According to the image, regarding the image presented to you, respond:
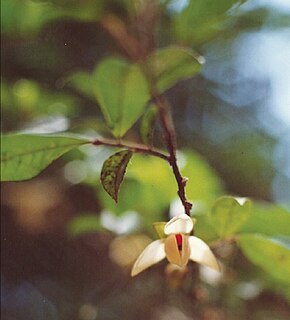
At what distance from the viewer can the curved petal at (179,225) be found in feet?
2.05

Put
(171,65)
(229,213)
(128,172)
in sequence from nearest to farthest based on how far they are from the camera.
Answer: (229,213) < (171,65) < (128,172)

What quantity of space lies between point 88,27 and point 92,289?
81cm

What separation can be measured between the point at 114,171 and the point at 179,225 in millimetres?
110

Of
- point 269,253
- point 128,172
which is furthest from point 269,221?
point 128,172

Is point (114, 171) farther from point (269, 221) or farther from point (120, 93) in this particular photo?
point (269, 221)

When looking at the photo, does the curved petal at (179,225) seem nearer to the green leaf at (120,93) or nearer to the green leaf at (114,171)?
the green leaf at (114,171)

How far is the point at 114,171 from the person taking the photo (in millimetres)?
691

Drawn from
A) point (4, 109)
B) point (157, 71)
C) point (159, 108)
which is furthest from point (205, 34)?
point (4, 109)

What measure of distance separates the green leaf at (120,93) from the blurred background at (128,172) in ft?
0.47

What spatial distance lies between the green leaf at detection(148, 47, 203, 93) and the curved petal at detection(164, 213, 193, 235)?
0.30m

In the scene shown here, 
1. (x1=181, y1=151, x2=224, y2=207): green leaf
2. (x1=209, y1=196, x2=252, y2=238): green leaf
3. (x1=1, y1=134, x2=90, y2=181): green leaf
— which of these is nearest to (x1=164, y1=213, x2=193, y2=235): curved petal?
(x1=209, y1=196, x2=252, y2=238): green leaf

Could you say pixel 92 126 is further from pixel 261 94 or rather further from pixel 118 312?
pixel 261 94

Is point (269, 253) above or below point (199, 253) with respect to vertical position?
below

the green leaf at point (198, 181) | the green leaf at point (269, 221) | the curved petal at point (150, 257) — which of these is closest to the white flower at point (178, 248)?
the curved petal at point (150, 257)
